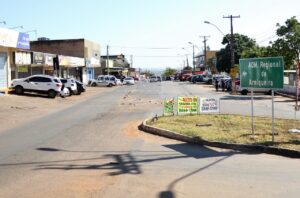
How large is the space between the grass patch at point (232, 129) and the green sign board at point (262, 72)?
1560mm

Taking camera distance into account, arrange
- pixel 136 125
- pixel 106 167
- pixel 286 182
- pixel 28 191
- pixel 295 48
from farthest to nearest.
→ pixel 295 48 < pixel 136 125 < pixel 106 167 < pixel 286 182 < pixel 28 191

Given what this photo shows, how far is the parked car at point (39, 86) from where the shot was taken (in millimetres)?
40656

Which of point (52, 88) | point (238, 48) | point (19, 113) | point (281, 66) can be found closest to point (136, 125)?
point (281, 66)

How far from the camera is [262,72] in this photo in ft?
49.4

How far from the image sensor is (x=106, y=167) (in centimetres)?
1085

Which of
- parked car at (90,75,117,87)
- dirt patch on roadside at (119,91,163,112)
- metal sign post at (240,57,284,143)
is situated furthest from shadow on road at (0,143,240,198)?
parked car at (90,75,117,87)

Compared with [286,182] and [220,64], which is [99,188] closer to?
[286,182]

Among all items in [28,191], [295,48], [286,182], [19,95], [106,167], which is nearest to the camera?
[28,191]

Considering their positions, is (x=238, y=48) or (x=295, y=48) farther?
(x=238, y=48)

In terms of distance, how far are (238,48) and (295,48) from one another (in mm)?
51246

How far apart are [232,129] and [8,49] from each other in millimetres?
29567

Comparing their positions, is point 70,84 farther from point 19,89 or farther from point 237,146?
point 237,146

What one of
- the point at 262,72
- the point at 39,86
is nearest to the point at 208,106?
the point at 262,72

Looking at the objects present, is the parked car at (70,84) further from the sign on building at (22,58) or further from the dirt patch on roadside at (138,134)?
the dirt patch on roadside at (138,134)
